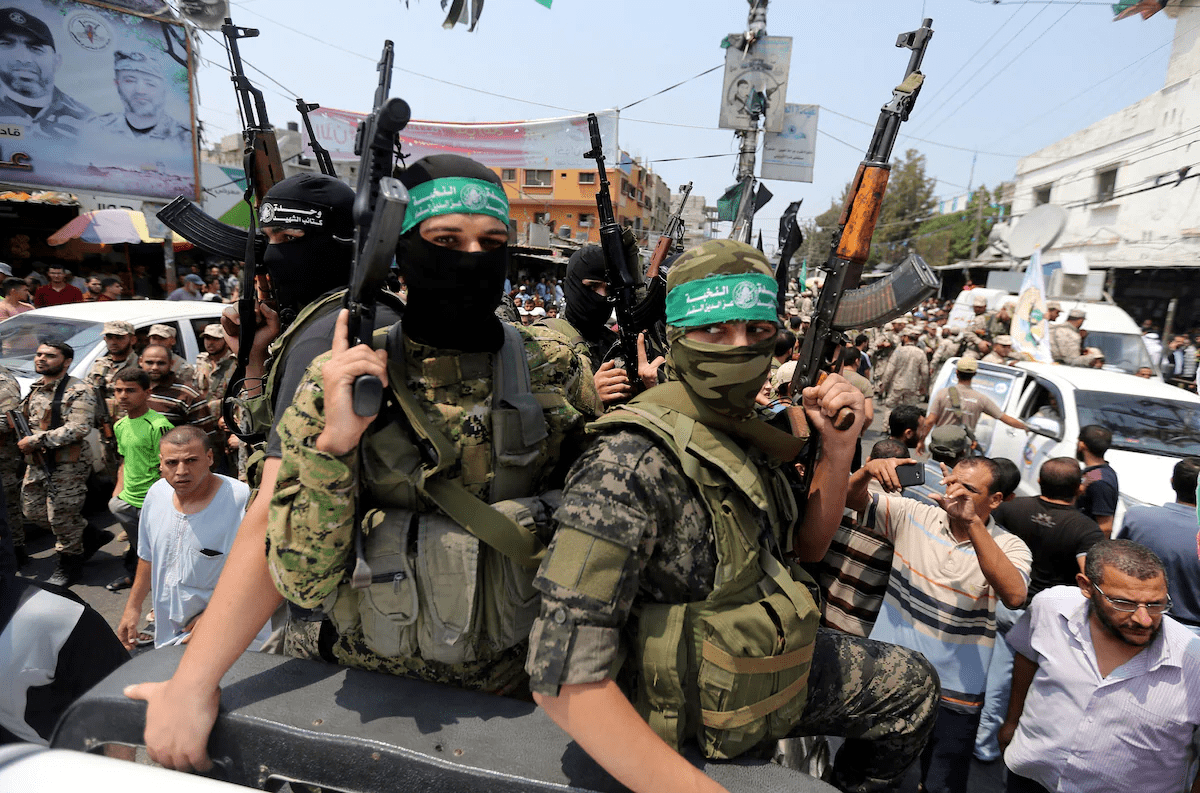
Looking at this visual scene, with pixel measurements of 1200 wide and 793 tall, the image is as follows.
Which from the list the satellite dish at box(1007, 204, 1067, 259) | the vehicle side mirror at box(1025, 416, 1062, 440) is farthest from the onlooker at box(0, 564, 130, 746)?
the satellite dish at box(1007, 204, 1067, 259)

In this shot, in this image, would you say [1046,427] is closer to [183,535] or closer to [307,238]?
[307,238]

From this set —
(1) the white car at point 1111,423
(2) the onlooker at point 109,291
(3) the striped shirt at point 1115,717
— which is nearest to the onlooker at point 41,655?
(3) the striped shirt at point 1115,717

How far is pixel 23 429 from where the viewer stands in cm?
471

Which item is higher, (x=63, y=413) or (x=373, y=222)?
(x=373, y=222)

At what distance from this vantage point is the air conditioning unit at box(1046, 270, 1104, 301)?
1633 cm

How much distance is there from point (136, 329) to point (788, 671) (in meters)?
6.33

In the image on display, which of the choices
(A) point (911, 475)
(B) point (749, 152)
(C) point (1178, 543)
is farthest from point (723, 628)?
(B) point (749, 152)

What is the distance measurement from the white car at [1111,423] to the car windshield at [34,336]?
8.28 metres

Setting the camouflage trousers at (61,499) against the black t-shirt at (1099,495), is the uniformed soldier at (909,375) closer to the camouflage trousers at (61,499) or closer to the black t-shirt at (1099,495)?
the black t-shirt at (1099,495)

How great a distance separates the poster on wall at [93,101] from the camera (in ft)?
42.7

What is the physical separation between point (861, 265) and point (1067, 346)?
936cm

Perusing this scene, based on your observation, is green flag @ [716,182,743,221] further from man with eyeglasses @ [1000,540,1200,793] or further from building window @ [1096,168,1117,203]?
building window @ [1096,168,1117,203]

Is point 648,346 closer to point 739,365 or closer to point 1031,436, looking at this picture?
point 739,365

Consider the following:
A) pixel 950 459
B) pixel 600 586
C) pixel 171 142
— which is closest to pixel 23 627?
pixel 600 586
